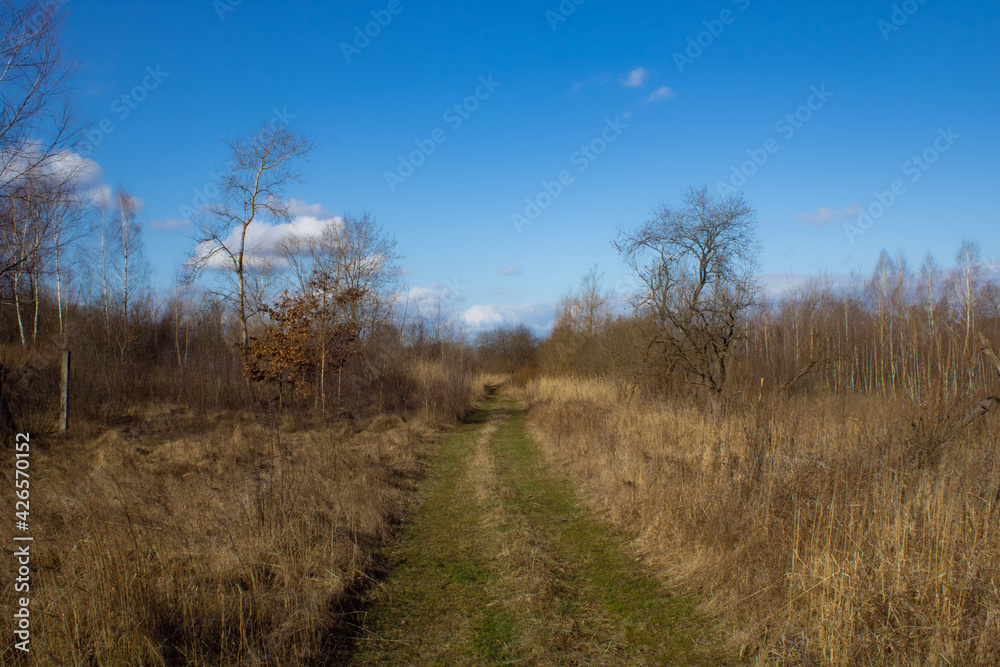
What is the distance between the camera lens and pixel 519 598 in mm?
4445

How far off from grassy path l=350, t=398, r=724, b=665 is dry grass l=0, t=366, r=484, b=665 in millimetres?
433

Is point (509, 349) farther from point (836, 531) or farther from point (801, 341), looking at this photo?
point (836, 531)

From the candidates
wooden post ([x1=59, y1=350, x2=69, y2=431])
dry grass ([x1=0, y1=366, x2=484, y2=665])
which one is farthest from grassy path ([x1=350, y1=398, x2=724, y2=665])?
wooden post ([x1=59, y1=350, x2=69, y2=431])

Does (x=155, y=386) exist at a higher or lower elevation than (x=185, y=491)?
higher

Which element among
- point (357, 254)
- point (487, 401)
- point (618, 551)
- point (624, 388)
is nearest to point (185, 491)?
point (618, 551)

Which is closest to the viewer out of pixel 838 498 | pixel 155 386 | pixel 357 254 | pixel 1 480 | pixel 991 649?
pixel 991 649

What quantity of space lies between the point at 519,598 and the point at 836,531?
262 centimetres

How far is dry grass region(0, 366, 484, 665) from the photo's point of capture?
320 cm

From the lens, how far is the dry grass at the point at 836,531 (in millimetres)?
3080

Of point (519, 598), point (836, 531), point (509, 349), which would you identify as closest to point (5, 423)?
point (519, 598)

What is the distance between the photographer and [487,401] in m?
29.1

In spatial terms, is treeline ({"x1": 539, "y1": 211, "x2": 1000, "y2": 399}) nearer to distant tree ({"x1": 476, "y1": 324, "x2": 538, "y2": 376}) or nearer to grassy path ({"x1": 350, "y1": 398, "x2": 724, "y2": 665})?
grassy path ({"x1": 350, "y1": 398, "x2": 724, "y2": 665})

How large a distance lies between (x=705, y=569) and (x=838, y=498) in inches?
50.7

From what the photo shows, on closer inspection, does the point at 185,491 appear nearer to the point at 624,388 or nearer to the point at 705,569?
the point at 705,569
